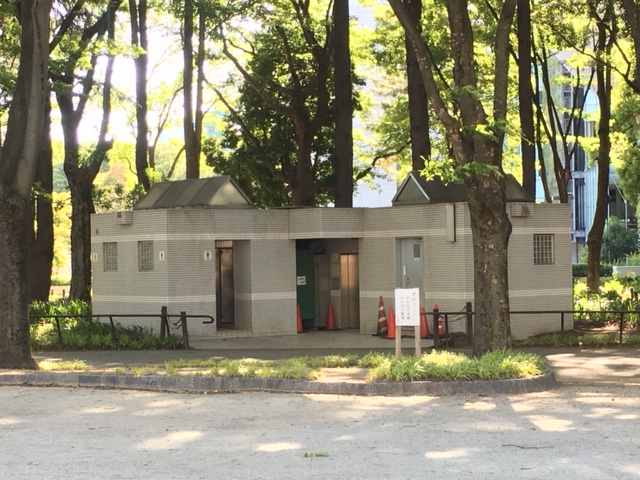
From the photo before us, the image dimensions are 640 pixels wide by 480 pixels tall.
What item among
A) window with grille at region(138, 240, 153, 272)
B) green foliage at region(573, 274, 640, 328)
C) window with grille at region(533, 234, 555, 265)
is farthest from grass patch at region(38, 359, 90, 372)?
window with grille at region(533, 234, 555, 265)

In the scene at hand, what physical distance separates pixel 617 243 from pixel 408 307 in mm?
56550

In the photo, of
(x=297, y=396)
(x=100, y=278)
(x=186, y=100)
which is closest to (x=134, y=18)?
(x=186, y=100)

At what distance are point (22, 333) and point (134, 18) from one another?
50.8 ft

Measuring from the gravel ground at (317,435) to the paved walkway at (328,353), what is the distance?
2.40m

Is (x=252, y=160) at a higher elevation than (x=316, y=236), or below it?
higher

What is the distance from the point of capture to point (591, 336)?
2102 centimetres

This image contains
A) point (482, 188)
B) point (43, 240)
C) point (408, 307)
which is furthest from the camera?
point (43, 240)

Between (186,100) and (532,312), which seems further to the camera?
(186,100)

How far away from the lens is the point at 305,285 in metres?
25.0

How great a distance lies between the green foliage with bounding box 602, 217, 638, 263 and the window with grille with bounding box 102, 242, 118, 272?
49.4 metres

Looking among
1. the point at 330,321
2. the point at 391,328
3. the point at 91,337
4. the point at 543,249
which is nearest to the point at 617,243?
the point at 330,321

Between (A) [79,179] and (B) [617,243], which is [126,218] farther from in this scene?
(B) [617,243]

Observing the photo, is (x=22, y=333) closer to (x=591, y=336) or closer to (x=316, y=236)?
(x=316, y=236)

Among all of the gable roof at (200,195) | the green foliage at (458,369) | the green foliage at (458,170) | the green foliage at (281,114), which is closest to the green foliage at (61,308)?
the gable roof at (200,195)
